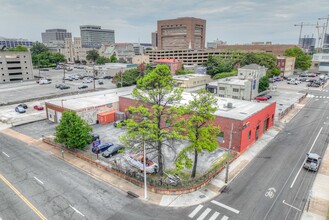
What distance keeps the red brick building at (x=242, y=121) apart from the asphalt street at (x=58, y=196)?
11.4m

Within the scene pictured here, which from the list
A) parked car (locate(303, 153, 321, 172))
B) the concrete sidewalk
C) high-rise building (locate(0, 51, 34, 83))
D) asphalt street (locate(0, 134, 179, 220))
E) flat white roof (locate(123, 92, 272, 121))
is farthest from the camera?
high-rise building (locate(0, 51, 34, 83))

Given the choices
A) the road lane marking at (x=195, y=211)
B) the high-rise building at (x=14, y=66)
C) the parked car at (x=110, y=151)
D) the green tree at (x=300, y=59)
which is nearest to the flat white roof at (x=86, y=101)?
the parked car at (x=110, y=151)

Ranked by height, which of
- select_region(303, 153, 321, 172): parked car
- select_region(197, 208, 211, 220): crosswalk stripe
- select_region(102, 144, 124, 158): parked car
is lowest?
select_region(197, 208, 211, 220): crosswalk stripe

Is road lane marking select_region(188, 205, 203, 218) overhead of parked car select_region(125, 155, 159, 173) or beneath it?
beneath

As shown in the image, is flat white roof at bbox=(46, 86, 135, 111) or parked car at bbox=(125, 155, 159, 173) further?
flat white roof at bbox=(46, 86, 135, 111)

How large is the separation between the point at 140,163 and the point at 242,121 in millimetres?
16155

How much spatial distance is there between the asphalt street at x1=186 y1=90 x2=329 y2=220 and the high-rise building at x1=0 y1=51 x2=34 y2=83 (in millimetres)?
111895

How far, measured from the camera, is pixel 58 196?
914 inches

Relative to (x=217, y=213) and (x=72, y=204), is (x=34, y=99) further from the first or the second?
(x=217, y=213)

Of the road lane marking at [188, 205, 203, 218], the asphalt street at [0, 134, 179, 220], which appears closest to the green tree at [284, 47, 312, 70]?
the road lane marking at [188, 205, 203, 218]

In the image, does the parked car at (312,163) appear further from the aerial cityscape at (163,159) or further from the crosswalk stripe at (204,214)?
the crosswalk stripe at (204,214)

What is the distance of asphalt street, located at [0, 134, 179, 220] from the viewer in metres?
20.6

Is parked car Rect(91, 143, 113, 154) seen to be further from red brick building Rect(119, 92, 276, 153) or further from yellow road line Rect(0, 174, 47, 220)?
yellow road line Rect(0, 174, 47, 220)

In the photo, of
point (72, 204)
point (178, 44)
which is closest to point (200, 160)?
point (72, 204)
